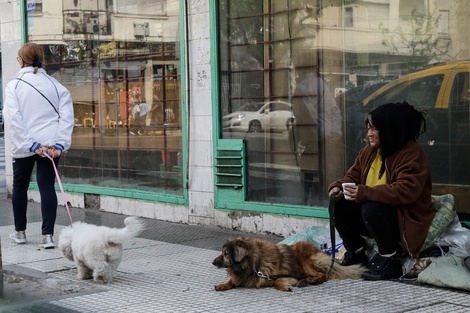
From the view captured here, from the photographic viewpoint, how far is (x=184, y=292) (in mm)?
5699

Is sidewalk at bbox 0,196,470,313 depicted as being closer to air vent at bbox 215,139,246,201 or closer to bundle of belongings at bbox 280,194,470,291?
bundle of belongings at bbox 280,194,470,291

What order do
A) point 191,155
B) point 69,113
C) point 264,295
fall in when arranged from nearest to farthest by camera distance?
1. point 264,295
2. point 69,113
3. point 191,155

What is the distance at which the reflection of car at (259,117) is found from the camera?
7.95m

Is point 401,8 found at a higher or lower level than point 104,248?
higher

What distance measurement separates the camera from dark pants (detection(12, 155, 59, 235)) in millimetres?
7391

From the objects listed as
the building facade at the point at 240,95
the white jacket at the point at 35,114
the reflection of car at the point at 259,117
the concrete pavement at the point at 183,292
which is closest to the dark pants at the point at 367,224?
the concrete pavement at the point at 183,292

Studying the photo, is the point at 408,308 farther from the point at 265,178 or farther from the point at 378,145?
the point at 265,178

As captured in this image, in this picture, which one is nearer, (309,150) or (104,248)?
(104,248)

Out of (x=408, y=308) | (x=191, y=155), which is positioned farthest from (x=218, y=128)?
(x=408, y=308)

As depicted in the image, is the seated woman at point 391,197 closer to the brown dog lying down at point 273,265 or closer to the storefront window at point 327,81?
the brown dog lying down at point 273,265

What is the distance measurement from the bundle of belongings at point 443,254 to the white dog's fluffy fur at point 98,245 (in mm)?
1923

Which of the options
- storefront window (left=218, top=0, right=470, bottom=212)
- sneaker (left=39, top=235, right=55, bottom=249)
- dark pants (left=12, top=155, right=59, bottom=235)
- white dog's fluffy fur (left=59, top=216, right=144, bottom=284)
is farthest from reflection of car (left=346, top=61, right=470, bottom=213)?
sneaker (left=39, top=235, right=55, bottom=249)

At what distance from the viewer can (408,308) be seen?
200 inches

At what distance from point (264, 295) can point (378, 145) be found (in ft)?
4.79
